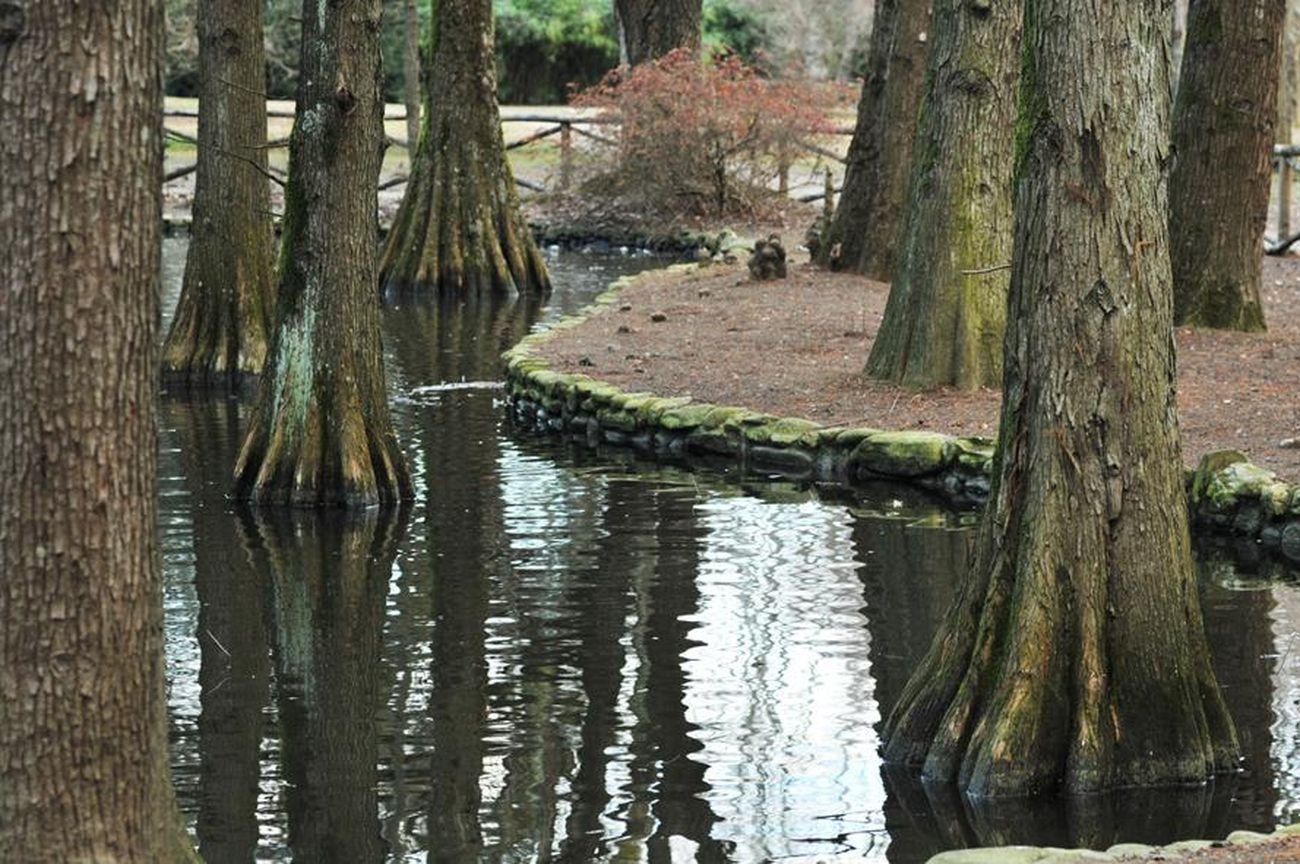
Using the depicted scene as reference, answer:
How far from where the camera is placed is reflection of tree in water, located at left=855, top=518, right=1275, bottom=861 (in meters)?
7.08

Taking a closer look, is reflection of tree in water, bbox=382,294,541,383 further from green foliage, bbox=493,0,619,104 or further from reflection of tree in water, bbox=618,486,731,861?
green foliage, bbox=493,0,619,104

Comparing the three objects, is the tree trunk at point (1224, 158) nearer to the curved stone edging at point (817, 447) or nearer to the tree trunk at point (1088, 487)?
the curved stone edging at point (817, 447)

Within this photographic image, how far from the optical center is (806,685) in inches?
352

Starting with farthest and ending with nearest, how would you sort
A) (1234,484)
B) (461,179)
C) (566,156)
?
(566,156)
(461,179)
(1234,484)

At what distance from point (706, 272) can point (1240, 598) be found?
13798 mm

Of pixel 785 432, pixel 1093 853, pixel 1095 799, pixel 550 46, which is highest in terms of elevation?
pixel 550 46

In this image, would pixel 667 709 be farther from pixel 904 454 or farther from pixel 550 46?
pixel 550 46

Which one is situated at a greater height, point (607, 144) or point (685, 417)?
point (607, 144)

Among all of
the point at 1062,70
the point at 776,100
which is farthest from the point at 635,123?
the point at 1062,70

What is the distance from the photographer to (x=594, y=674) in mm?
9172

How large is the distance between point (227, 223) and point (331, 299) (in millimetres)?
5334

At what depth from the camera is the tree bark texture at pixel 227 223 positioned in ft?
56.3

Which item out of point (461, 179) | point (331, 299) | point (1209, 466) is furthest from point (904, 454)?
point (461, 179)

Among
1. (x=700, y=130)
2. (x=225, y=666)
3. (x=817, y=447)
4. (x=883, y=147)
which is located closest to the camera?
(x=225, y=666)
